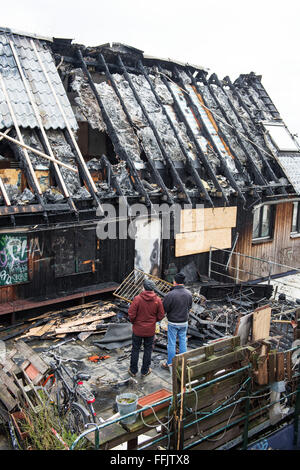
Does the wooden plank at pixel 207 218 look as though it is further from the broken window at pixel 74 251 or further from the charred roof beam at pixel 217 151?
the broken window at pixel 74 251

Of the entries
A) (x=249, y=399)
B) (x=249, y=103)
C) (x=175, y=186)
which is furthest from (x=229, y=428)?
(x=249, y=103)

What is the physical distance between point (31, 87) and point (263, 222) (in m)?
11.0

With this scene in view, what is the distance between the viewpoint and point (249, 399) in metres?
6.50

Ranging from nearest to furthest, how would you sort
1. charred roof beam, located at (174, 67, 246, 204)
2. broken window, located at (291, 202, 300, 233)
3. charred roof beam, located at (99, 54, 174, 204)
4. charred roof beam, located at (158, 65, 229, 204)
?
charred roof beam, located at (99, 54, 174, 204), charred roof beam, located at (158, 65, 229, 204), charred roof beam, located at (174, 67, 246, 204), broken window, located at (291, 202, 300, 233)

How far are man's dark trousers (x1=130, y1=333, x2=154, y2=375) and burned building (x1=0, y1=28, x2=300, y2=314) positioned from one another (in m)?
3.82

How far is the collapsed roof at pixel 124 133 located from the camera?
1189 cm

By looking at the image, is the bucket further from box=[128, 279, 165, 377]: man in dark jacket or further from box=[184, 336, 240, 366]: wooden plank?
box=[128, 279, 165, 377]: man in dark jacket

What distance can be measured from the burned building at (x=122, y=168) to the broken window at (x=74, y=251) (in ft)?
0.11

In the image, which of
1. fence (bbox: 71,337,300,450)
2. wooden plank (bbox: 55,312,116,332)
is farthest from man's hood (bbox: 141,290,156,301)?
wooden plank (bbox: 55,312,116,332)

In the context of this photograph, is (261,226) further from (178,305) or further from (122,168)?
(178,305)

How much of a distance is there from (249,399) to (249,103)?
16.8 m

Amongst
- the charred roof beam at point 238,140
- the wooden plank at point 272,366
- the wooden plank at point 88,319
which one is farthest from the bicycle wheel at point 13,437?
the charred roof beam at point 238,140

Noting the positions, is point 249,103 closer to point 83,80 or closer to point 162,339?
point 83,80

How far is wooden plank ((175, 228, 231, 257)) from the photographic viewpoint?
1470 cm
